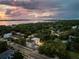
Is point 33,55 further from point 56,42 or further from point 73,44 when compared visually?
point 73,44

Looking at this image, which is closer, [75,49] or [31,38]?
[75,49]

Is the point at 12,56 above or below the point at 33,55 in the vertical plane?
above

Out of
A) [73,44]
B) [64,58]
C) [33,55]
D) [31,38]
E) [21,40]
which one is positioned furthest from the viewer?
[31,38]

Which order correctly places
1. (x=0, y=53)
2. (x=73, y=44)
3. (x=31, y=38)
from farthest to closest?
1. (x=31, y=38)
2. (x=73, y=44)
3. (x=0, y=53)

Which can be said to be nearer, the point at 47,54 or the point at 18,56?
the point at 18,56

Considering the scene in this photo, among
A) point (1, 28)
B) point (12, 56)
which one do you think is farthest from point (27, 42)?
point (12, 56)

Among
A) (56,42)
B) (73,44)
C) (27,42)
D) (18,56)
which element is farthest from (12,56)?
(27,42)

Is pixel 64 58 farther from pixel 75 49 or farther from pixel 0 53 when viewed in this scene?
pixel 0 53

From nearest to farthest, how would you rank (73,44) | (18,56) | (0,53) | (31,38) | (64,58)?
(18,56)
(0,53)
(64,58)
(73,44)
(31,38)

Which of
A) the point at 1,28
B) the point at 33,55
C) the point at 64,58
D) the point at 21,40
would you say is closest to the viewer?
the point at 64,58

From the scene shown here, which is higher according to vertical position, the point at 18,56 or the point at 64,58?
the point at 18,56
